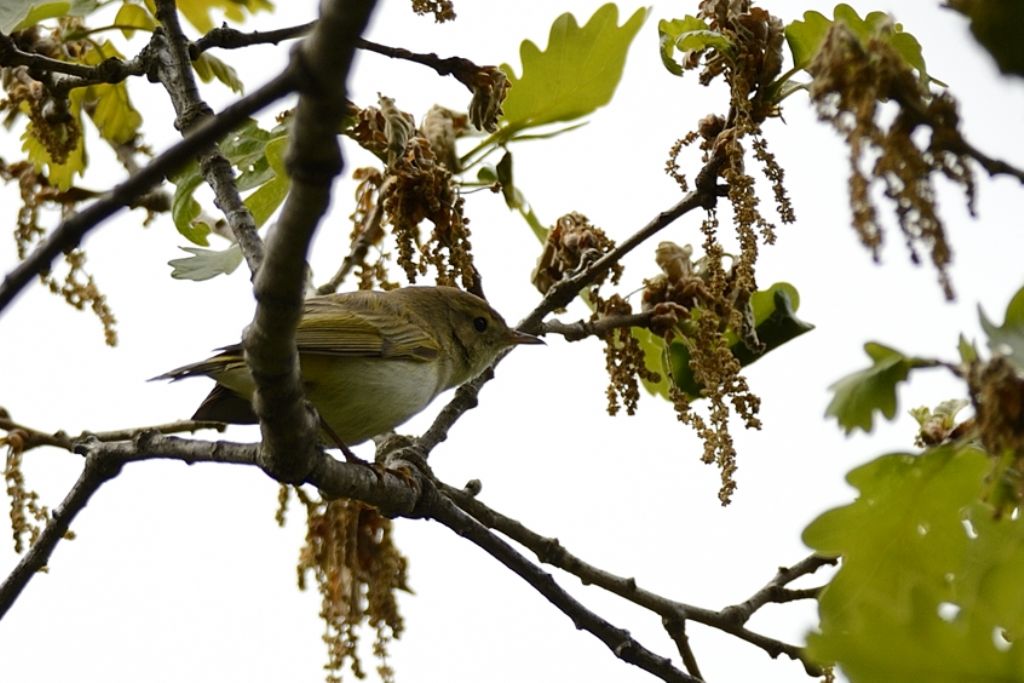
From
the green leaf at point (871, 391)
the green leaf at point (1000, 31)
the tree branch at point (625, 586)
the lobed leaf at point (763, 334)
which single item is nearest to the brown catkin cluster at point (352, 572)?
the tree branch at point (625, 586)

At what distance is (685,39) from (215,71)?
1.79m

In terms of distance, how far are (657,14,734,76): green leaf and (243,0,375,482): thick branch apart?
45.5 inches

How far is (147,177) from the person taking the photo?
1110 millimetres

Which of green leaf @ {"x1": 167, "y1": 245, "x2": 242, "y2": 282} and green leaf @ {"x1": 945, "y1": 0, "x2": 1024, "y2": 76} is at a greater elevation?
green leaf @ {"x1": 167, "y1": 245, "x2": 242, "y2": 282}

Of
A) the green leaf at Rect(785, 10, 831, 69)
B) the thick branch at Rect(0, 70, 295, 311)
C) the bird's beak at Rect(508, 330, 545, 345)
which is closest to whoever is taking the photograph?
the thick branch at Rect(0, 70, 295, 311)

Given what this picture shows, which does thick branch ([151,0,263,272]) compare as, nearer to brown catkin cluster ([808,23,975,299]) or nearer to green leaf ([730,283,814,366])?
green leaf ([730,283,814,366])

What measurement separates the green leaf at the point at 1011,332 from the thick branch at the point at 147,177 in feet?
2.72

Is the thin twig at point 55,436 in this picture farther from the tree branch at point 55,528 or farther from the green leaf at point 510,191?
the green leaf at point 510,191

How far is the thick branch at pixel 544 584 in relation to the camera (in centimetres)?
279

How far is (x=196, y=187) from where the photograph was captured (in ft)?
10.8

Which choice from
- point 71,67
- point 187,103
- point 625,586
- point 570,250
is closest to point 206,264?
point 187,103

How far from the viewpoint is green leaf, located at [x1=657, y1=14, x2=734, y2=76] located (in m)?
2.58

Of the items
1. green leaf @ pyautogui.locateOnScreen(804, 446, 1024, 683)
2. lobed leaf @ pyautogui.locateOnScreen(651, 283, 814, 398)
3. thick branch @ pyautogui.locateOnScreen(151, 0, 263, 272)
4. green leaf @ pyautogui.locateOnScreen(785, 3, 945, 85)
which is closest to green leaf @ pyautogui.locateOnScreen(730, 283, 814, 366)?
lobed leaf @ pyautogui.locateOnScreen(651, 283, 814, 398)

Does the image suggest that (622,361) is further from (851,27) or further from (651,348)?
(851,27)
